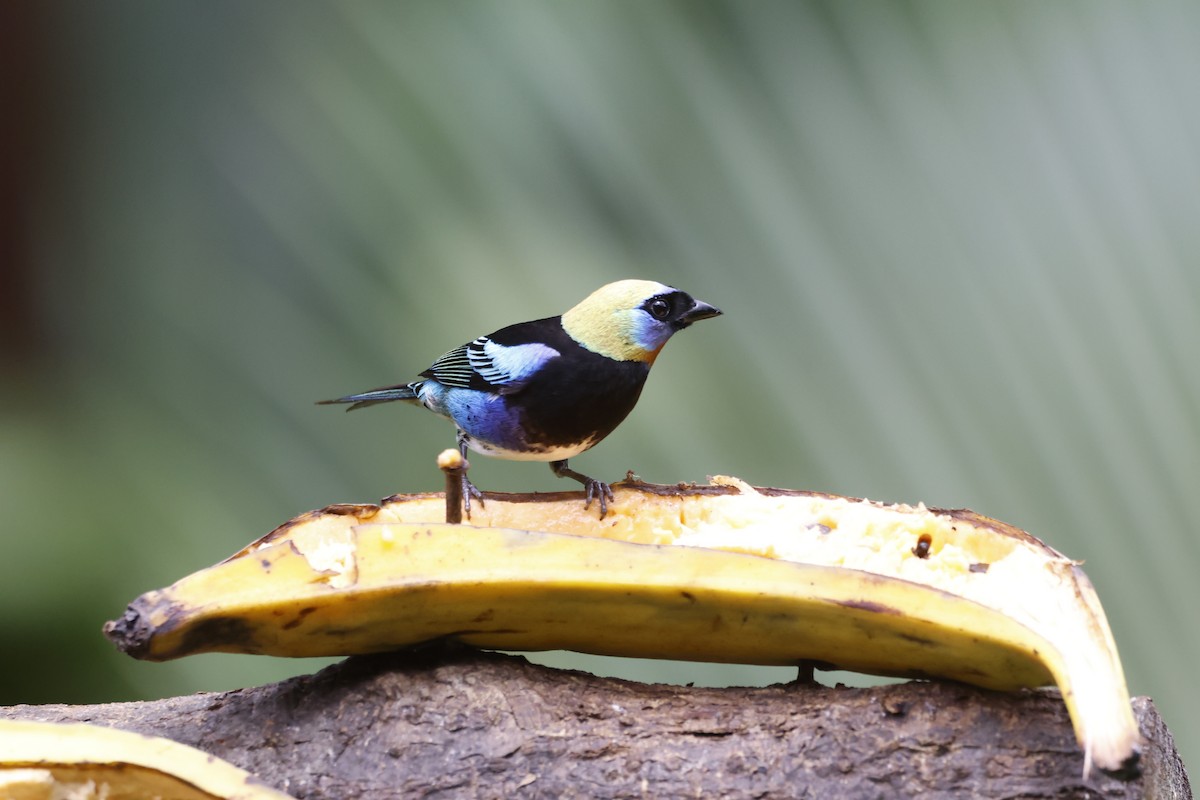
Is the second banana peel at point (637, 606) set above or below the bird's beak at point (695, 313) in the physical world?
below

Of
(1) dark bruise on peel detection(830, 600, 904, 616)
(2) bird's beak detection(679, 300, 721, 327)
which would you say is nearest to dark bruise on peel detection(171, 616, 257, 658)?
(1) dark bruise on peel detection(830, 600, 904, 616)

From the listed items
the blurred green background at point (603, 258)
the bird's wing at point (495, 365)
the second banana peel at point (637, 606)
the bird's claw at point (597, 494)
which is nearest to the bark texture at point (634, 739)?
the second banana peel at point (637, 606)

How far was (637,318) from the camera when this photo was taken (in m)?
1.60

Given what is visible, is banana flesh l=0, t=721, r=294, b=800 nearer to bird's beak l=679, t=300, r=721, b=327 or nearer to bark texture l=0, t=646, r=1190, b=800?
bark texture l=0, t=646, r=1190, b=800

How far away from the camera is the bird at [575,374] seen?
5.21 ft

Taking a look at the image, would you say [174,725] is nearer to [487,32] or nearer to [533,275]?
[533,275]

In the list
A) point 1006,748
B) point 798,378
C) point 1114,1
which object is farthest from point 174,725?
point 1114,1

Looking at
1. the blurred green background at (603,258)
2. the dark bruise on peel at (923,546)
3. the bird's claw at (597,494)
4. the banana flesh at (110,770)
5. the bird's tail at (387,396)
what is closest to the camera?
the banana flesh at (110,770)

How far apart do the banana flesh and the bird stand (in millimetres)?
568

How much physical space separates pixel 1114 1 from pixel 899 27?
1.37 ft

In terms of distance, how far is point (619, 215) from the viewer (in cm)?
234

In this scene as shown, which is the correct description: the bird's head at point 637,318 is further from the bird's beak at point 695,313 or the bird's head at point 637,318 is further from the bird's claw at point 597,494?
the bird's claw at point 597,494

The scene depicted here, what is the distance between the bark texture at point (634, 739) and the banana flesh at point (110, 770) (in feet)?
0.44

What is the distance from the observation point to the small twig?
3.93 ft
